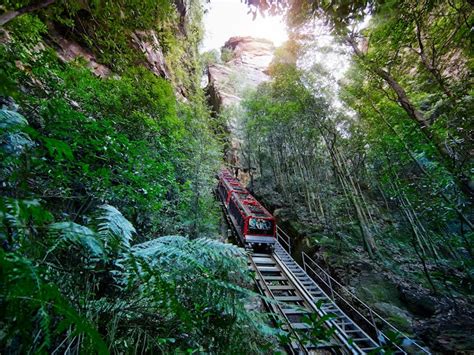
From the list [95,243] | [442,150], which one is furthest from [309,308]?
[95,243]

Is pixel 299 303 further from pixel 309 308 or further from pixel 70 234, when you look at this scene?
pixel 70 234

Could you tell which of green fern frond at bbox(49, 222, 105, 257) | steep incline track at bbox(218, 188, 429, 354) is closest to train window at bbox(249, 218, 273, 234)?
steep incline track at bbox(218, 188, 429, 354)

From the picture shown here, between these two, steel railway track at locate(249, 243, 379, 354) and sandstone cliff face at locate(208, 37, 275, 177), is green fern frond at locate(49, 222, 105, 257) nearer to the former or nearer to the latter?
steel railway track at locate(249, 243, 379, 354)

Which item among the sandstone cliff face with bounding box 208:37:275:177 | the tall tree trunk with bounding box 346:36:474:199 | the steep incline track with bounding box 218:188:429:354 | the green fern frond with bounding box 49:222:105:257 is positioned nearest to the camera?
the green fern frond with bounding box 49:222:105:257

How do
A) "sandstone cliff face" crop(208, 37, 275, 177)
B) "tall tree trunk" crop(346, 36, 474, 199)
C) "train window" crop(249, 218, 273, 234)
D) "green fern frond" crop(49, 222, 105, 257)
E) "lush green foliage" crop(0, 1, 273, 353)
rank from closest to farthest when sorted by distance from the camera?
"lush green foliage" crop(0, 1, 273, 353) < "green fern frond" crop(49, 222, 105, 257) < "tall tree trunk" crop(346, 36, 474, 199) < "train window" crop(249, 218, 273, 234) < "sandstone cliff face" crop(208, 37, 275, 177)

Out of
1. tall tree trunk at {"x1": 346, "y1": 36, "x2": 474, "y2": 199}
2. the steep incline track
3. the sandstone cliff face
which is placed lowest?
the steep incline track

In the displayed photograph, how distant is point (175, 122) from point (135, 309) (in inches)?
214

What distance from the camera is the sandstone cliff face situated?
23297 mm

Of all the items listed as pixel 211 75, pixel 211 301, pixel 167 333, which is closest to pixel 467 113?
pixel 211 301

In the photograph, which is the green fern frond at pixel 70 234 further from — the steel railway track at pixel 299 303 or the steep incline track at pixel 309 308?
the steel railway track at pixel 299 303

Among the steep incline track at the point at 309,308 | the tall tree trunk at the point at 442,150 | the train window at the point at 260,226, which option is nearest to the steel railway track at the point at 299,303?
the steep incline track at the point at 309,308

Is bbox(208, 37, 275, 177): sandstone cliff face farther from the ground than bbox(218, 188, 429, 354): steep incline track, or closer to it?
farther from the ground

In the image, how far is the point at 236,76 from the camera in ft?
92.4

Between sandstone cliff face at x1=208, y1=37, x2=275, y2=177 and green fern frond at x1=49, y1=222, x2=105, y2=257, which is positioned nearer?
green fern frond at x1=49, y1=222, x2=105, y2=257
